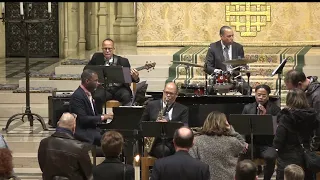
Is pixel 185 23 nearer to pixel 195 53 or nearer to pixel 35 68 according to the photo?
pixel 195 53

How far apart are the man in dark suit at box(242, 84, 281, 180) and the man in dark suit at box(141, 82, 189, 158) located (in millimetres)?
780

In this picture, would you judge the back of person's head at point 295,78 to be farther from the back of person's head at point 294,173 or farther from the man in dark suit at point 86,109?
the back of person's head at point 294,173

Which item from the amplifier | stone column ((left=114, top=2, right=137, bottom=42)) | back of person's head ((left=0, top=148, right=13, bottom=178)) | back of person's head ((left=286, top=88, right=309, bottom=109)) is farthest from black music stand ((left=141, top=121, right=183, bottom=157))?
stone column ((left=114, top=2, right=137, bottom=42))

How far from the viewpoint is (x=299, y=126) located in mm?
8023

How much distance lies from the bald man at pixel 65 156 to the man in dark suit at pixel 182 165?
1029mm

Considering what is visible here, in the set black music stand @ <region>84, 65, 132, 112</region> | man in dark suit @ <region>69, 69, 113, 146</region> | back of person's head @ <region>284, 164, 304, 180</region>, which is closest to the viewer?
back of person's head @ <region>284, 164, 304, 180</region>

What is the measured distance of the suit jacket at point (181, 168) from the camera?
20.6ft

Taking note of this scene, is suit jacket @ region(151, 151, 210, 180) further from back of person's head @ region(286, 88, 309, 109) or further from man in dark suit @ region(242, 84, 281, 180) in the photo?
man in dark suit @ region(242, 84, 281, 180)

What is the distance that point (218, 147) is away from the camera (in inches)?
286

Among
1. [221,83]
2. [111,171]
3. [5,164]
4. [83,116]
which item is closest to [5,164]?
[5,164]

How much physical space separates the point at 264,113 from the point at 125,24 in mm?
10394

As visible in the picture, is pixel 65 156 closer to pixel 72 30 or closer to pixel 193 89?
pixel 193 89

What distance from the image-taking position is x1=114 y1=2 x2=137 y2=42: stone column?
19.0m

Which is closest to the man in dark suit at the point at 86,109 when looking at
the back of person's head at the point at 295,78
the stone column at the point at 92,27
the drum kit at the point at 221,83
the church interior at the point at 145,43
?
the church interior at the point at 145,43
